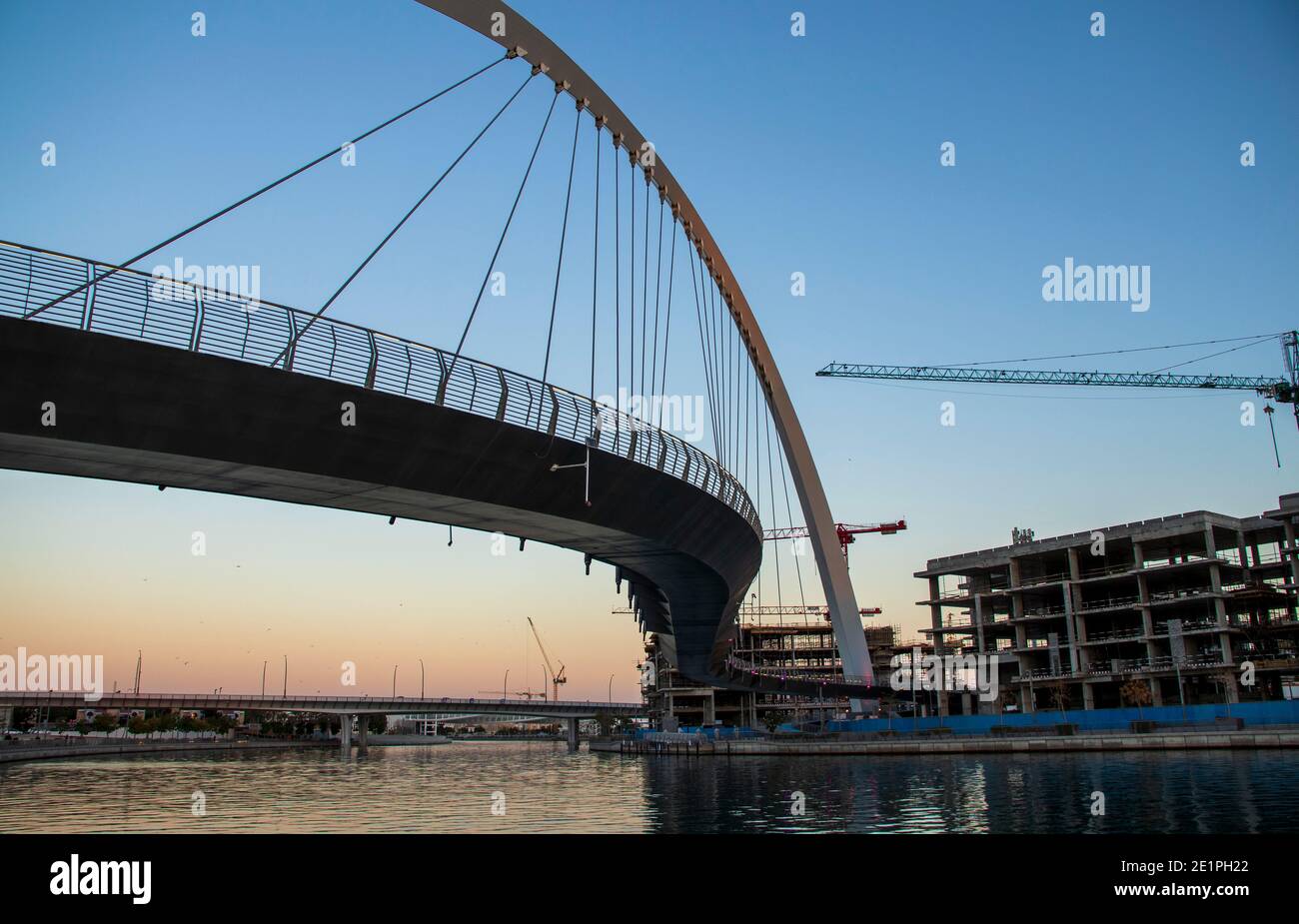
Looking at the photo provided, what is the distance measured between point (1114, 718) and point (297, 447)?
60758 mm

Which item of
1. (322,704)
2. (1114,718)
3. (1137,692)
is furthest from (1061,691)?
(322,704)

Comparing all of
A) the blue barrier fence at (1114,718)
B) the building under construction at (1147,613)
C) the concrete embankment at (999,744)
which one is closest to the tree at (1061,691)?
the building under construction at (1147,613)

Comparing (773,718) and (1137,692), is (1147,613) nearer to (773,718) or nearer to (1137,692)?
(1137,692)

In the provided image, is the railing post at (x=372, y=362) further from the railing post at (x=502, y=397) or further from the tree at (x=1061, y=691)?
the tree at (x=1061, y=691)

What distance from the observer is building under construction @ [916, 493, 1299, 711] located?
88.2 meters

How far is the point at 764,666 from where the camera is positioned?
152m

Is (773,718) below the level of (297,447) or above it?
below

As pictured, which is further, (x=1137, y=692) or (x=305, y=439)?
(x=1137, y=692)

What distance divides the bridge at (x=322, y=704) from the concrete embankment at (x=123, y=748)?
449 centimetres

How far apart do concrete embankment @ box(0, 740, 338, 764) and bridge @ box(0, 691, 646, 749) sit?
4.49m

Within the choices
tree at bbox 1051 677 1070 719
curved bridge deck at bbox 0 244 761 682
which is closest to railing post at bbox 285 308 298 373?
curved bridge deck at bbox 0 244 761 682

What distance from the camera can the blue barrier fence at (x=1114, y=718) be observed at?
58.6 metres

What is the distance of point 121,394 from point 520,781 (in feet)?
154

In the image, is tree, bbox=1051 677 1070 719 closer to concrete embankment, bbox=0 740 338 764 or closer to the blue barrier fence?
the blue barrier fence
